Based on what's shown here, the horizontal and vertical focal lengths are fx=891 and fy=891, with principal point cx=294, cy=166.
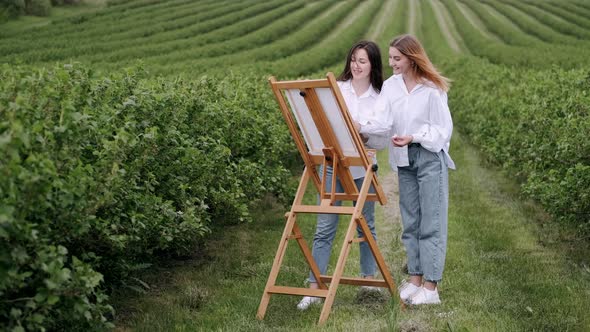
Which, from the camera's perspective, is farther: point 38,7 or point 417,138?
point 38,7

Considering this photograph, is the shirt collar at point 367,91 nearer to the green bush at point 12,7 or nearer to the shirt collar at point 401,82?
the shirt collar at point 401,82

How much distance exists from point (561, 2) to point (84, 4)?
1324 inches

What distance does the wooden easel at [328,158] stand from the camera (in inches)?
235

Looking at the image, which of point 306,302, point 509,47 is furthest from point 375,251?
point 509,47

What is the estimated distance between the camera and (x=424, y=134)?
258 inches

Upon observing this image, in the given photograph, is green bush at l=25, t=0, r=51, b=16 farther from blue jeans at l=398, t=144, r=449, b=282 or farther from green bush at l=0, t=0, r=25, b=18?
blue jeans at l=398, t=144, r=449, b=282

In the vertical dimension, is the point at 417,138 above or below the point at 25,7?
above

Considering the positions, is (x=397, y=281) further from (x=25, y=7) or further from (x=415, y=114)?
(x=25, y=7)

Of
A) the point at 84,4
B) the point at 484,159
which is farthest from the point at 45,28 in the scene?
the point at 484,159

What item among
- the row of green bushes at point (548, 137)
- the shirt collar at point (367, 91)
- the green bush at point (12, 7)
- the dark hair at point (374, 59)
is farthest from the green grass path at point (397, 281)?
the green bush at point (12, 7)

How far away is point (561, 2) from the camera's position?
208ft

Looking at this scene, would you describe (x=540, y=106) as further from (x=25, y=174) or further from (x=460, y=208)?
(x=25, y=174)

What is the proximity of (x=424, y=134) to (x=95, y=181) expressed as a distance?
8.32ft

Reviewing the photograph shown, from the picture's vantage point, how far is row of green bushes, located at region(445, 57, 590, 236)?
881 cm
